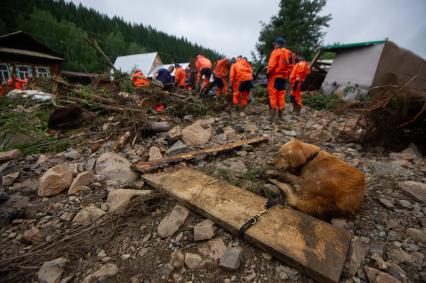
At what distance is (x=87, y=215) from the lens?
1.82 m

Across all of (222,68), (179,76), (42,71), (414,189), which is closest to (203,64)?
(222,68)

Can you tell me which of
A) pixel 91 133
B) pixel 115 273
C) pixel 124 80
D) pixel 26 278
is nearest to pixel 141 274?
pixel 115 273

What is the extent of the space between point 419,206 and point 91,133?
4586 millimetres

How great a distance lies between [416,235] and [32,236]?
312cm

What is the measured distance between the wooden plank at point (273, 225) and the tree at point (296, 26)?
19.4m

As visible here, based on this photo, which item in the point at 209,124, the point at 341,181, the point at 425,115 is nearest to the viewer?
the point at 341,181

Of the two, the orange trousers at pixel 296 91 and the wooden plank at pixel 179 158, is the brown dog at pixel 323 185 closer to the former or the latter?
the wooden plank at pixel 179 158

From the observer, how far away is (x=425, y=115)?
2.88 metres

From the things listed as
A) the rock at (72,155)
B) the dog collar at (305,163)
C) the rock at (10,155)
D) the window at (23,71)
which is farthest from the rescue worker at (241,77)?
the window at (23,71)

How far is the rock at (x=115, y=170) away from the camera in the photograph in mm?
2357

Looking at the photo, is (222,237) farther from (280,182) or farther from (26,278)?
(26,278)

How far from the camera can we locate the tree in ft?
61.5

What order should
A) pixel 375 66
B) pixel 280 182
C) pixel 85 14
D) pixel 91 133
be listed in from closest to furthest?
pixel 280 182, pixel 91 133, pixel 375 66, pixel 85 14

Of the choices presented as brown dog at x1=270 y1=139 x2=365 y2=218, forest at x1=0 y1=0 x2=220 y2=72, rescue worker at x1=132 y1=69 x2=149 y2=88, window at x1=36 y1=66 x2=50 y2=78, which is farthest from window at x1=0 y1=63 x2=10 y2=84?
brown dog at x1=270 y1=139 x2=365 y2=218
